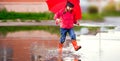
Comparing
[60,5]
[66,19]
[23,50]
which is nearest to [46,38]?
[23,50]

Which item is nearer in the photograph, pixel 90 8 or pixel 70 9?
pixel 70 9

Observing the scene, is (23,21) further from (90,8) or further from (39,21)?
(90,8)

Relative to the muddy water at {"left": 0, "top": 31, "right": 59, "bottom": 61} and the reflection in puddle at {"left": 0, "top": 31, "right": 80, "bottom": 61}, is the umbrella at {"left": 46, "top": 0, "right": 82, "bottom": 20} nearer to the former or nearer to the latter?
the reflection in puddle at {"left": 0, "top": 31, "right": 80, "bottom": 61}

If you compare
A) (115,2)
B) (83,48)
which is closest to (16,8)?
(115,2)

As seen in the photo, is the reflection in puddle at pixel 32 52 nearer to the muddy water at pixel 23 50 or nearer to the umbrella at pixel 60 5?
the muddy water at pixel 23 50

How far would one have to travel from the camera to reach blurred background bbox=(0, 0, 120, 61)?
11.7 m

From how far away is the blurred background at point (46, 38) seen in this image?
11.7m

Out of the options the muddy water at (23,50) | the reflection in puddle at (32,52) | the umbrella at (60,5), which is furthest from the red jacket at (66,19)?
the muddy water at (23,50)

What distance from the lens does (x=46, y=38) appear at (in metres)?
17.1

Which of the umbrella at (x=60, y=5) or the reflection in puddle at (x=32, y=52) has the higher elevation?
the umbrella at (x=60, y=5)

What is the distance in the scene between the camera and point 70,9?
11.8m

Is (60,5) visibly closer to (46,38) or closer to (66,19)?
(66,19)

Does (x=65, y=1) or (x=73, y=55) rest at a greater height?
(x=65, y=1)

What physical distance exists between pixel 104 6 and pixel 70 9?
10997 mm
